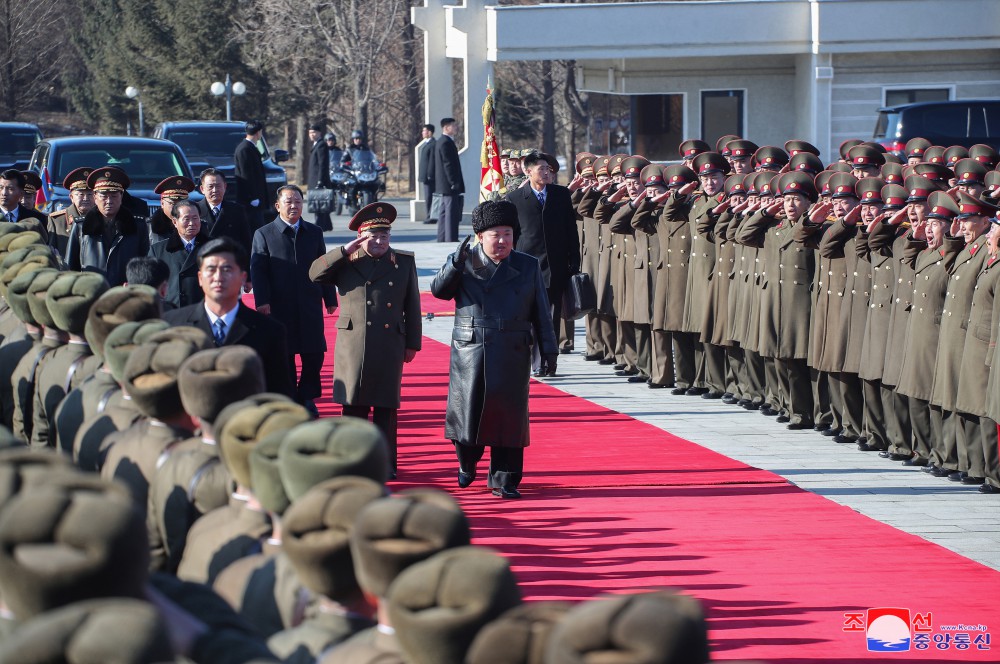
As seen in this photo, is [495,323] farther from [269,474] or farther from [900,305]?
[269,474]

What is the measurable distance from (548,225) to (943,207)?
4.00m

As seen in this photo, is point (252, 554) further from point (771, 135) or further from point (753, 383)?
point (771, 135)

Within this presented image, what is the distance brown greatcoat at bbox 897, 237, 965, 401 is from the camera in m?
9.24

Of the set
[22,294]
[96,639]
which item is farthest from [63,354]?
[96,639]

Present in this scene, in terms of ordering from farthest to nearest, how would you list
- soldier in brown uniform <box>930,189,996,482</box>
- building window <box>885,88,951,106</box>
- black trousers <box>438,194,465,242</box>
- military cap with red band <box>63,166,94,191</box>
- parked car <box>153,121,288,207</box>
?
1. building window <box>885,88,951,106</box>
2. parked car <box>153,121,288,207</box>
3. black trousers <box>438,194,465,242</box>
4. military cap with red band <box>63,166,94,191</box>
5. soldier in brown uniform <box>930,189,996,482</box>

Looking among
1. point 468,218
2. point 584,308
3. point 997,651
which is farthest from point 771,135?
point 997,651

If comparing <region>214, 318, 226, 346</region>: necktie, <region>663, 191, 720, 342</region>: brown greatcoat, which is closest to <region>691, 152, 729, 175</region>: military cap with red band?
<region>663, 191, 720, 342</region>: brown greatcoat

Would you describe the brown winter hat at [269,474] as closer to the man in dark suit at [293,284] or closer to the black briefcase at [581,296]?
the man in dark suit at [293,284]

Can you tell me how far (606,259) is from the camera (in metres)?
13.5

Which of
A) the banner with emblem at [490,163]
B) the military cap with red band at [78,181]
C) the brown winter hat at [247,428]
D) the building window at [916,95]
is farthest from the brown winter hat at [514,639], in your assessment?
the building window at [916,95]

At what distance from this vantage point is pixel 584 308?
39.5 feet

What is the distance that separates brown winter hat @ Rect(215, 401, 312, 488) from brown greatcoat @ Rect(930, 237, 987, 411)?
5599mm

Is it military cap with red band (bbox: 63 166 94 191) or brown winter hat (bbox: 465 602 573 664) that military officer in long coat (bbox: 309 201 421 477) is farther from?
brown winter hat (bbox: 465 602 573 664)

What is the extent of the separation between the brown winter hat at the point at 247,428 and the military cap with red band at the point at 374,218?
4595 millimetres
